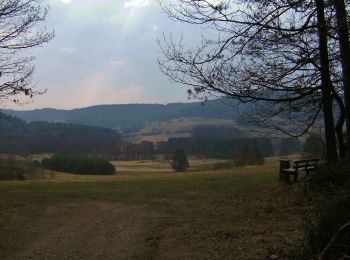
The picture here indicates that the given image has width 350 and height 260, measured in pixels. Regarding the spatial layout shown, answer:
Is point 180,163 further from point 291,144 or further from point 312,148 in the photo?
point 312,148

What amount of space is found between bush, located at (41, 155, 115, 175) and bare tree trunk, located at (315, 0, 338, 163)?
56.6 m

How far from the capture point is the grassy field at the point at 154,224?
29.4 feet

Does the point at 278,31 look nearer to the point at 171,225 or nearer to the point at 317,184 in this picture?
the point at 317,184

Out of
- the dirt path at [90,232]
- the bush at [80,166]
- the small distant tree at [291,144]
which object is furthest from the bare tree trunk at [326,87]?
the bush at [80,166]

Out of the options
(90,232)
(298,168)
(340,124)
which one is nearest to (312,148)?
(298,168)

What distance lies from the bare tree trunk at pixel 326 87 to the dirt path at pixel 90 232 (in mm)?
5981

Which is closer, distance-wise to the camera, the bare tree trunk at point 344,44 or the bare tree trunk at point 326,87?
the bare tree trunk at point 344,44

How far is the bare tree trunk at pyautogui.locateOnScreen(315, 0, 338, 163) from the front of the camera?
42.8ft

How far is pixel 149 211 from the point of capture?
13680mm

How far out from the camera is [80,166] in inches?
2776

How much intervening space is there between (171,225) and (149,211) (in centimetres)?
235

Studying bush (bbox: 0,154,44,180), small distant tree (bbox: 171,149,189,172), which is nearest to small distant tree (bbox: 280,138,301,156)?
bush (bbox: 0,154,44,180)

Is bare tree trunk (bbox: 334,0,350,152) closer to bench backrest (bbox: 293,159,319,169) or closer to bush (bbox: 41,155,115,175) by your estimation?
bench backrest (bbox: 293,159,319,169)

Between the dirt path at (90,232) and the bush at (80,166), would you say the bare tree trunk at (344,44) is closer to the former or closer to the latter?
the dirt path at (90,232)
